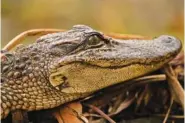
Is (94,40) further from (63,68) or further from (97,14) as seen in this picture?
(97,14)

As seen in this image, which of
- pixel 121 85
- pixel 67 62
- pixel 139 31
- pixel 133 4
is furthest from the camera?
pixel 133 4

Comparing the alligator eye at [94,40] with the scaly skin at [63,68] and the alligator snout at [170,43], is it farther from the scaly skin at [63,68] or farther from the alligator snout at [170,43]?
the alligator snout at [170,43]

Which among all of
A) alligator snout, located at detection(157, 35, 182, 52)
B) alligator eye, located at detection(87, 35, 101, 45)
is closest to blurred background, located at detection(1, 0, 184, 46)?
alligator snout, located at detection(157, 35, 182, 52)

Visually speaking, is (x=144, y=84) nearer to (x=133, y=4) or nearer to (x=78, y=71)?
(x=78, y=71)

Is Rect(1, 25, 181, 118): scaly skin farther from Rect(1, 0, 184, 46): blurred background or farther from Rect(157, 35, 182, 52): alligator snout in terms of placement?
Rect(1, 0, 184, 46): blurred background

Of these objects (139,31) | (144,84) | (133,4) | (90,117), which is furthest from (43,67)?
(133,4)

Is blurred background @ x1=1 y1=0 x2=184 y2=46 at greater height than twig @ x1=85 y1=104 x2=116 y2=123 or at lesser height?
greater
